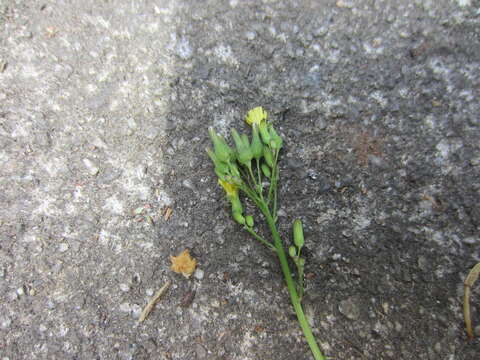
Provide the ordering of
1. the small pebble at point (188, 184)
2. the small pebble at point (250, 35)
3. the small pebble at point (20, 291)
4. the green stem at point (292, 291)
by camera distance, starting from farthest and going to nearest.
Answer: the small pebble at point (250, 35), the small pebble at point (188, 184), the small pebble at point (20, 291), the green stem at point (292, 291)

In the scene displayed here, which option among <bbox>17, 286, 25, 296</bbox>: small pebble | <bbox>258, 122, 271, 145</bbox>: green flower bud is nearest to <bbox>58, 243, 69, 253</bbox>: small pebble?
<bbox>17, 286, 25, 296</bbox>: small pebble

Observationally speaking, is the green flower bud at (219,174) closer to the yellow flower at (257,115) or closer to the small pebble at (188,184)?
the small pebble at (188,184)

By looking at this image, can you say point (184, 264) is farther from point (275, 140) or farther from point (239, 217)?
point (275, 140)

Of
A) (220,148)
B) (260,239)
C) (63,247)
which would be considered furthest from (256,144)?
(63,247)

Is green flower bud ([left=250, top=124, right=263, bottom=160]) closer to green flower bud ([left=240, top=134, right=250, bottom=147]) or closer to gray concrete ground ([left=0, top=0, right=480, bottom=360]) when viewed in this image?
green flower bud ([left=240, top=134, right=250, bottom=147])

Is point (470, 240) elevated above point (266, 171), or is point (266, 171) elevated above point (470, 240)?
point (470, 240)

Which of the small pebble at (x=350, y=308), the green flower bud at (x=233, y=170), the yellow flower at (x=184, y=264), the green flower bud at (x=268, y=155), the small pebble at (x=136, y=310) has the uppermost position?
the green flower bud at (x=268, y=155)

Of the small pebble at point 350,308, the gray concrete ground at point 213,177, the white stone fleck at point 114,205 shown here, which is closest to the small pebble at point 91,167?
the gray concrete ground at point 213,177
